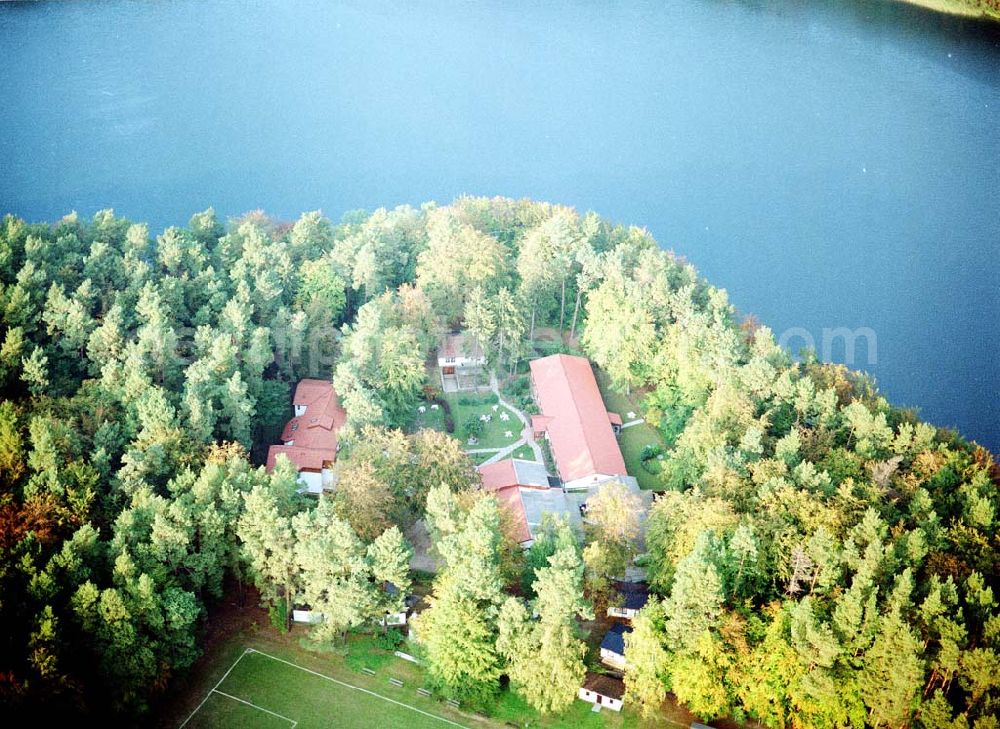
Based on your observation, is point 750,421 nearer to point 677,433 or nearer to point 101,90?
point 677,433


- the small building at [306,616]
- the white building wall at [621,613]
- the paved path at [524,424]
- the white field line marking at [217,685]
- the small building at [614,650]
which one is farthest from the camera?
the paved path at [524,424]

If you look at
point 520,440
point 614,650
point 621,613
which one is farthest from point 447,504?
point 520,440

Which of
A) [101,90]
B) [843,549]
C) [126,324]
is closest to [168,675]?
[126,324]

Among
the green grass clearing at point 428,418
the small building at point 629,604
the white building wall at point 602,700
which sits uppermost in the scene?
the small building at point 629,604

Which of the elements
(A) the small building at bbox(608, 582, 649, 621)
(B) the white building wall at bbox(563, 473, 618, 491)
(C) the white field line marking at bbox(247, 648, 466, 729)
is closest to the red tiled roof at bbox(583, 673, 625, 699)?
(A) the small building at bbox(608, 582, 649, 621)

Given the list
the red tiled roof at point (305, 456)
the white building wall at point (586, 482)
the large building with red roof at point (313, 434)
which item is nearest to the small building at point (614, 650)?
the white building wall at point (586, 482)

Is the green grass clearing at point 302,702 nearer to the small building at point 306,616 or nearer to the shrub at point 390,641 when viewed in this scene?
the shrub at point 390,641

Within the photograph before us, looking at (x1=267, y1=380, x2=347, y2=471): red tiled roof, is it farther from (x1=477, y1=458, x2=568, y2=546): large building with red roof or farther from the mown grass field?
the mown grass field
